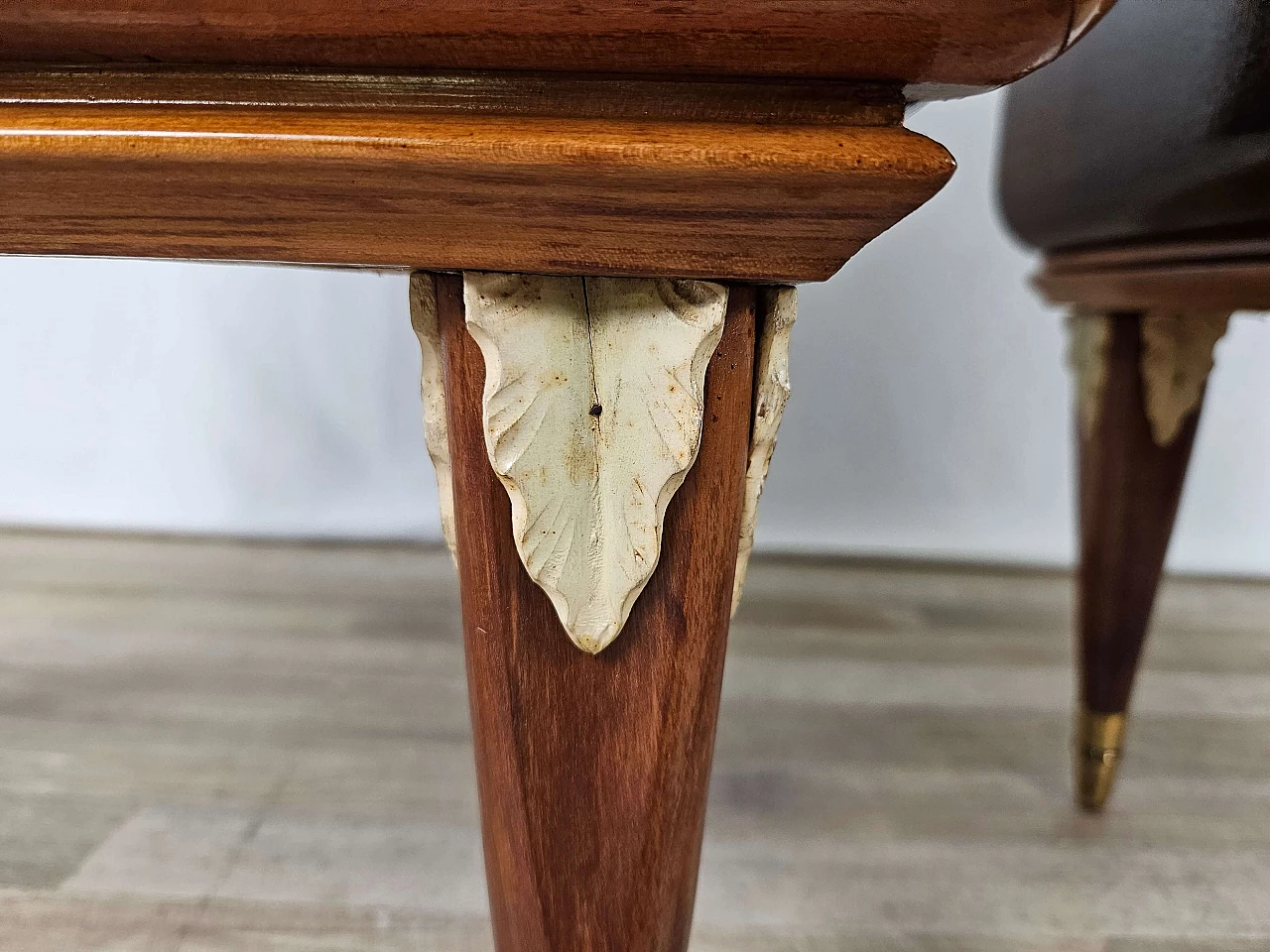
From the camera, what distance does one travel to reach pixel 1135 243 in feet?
1.71

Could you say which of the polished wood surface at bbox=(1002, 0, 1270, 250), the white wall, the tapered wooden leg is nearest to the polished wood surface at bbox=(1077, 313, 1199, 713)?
the tapered wooden leg

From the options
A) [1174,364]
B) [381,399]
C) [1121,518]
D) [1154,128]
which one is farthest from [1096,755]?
[381,399]

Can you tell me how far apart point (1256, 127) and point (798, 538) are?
944mm

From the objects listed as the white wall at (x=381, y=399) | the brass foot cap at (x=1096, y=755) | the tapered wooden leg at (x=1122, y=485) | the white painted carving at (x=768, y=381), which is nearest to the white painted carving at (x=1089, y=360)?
the tapered wooden leg at (x=1122, y=485)

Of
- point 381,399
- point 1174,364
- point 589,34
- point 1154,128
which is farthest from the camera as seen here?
point 381,399

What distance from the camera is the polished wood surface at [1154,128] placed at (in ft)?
1.26

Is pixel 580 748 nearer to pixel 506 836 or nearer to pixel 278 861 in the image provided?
pixel 506 836

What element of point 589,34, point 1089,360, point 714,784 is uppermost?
point 589,34

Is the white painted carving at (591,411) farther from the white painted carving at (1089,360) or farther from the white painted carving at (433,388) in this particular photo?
the white painted carving at (1089,360)

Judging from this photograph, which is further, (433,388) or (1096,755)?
(1096,755)

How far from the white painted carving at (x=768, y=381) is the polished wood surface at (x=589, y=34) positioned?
6cm

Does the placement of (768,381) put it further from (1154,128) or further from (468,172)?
(1154,128)

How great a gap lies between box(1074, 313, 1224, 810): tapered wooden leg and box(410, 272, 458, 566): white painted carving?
50 cm

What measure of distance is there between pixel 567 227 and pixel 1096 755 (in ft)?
1.99
